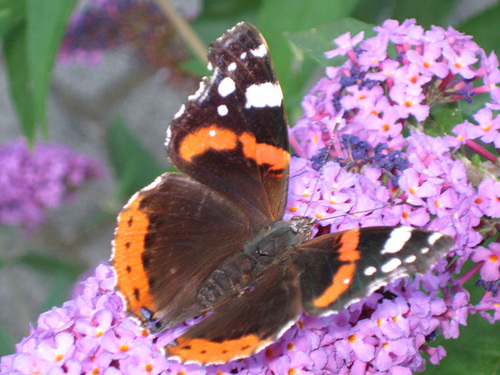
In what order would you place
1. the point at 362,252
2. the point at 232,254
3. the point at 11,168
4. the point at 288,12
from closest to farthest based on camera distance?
the point at 362,252 → the point at 232,254 → the point at 288,12 → the point at 11,168

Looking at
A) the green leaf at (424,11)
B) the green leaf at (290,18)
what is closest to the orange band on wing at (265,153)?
the green leaf at (290,18)

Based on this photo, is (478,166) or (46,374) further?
(478,166)

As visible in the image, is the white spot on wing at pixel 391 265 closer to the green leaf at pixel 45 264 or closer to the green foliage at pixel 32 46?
the green foliage at pixel 32 46

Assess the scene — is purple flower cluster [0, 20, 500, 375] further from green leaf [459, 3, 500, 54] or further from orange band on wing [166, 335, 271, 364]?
green leaf [459, 3, 500, 54]

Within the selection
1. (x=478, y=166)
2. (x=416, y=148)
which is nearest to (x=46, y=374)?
A: (x=416, y=148)

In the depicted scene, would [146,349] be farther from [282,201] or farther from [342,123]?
[342,123]

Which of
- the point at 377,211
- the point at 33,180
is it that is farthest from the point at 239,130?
the point at 33,180
